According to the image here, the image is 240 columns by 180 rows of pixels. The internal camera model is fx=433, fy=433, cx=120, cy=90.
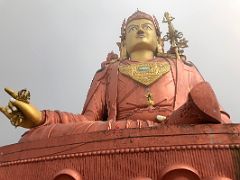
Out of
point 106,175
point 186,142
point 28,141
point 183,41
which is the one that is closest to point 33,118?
point 28,141

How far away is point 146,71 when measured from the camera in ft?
21.7

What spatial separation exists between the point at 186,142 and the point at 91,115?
2679mm

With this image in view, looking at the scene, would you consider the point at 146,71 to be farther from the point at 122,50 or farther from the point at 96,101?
the point at 122,50

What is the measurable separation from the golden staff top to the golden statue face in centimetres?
31

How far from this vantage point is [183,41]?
7.57 meters

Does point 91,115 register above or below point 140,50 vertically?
below

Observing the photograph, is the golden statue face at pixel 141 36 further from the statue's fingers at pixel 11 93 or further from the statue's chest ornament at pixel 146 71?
the statue's fingers at pixel 11 93

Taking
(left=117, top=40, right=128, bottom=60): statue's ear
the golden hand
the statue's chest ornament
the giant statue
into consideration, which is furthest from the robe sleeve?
the golden hand

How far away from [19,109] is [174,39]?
3.68 meters

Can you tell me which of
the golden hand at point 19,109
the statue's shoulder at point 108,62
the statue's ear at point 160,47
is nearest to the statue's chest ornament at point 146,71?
the statue's shoulder at point 108,62

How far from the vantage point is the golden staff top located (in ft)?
24.6

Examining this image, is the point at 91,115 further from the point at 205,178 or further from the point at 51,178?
the point at 205,178

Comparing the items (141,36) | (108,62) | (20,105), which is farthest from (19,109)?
(141,36)

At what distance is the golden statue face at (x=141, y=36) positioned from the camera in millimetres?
7238
